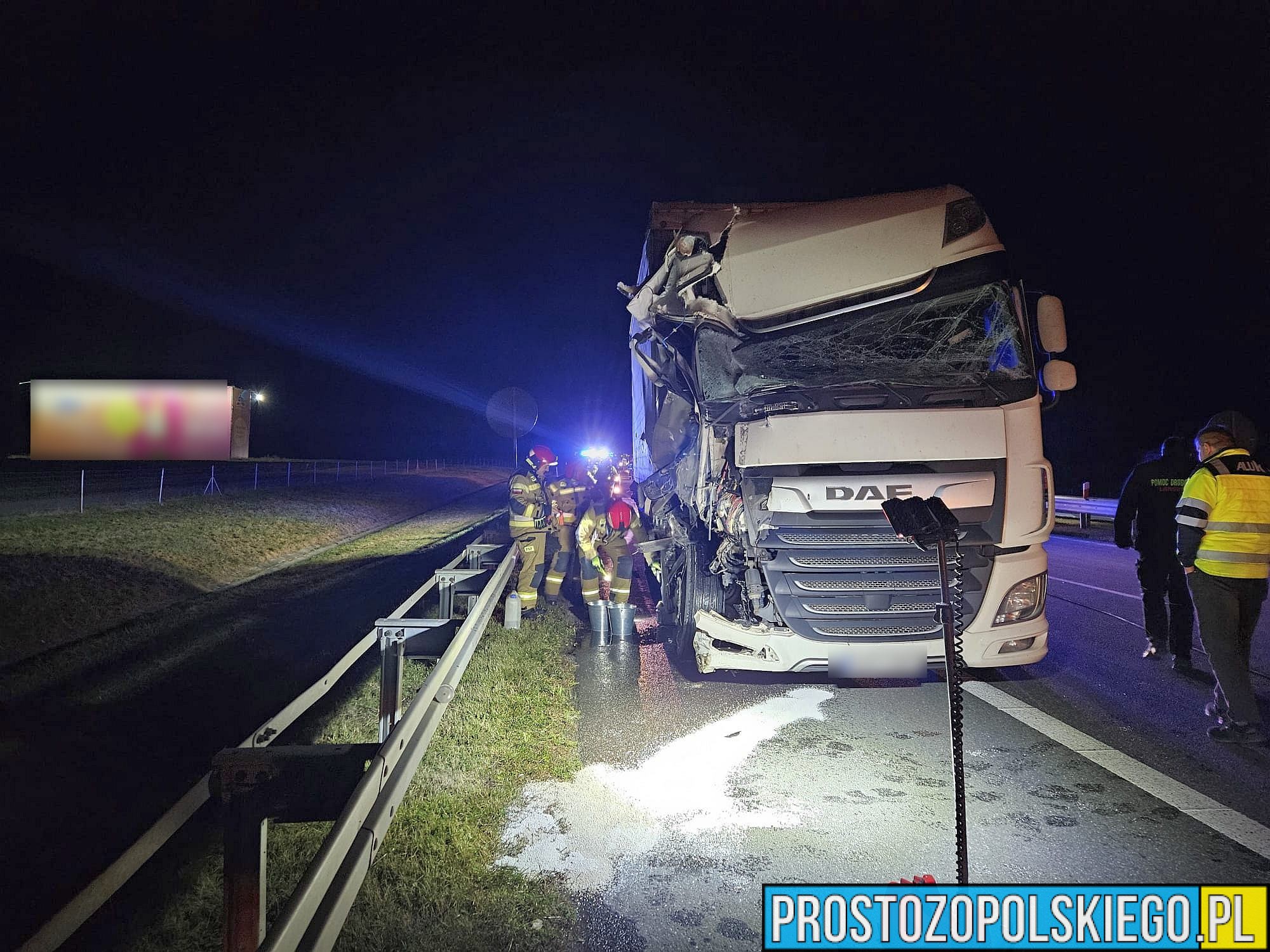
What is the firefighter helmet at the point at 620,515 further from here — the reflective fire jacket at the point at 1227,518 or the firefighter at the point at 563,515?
the reflective fire jacket at the point at 1227,518

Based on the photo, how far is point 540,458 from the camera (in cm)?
888

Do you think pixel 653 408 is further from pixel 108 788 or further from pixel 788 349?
pixel 108 788

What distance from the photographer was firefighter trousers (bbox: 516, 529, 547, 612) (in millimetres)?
8258

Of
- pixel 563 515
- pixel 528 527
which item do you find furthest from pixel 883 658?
pixel 563 515

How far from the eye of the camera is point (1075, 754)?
13.5 ft

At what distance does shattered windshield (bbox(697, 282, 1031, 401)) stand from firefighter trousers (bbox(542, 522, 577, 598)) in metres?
4.29

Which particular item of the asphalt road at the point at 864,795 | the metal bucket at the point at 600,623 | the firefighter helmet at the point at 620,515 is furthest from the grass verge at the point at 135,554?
the asphalt road at the point at 864,795

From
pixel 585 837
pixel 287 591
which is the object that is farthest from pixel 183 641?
pixel 585 837

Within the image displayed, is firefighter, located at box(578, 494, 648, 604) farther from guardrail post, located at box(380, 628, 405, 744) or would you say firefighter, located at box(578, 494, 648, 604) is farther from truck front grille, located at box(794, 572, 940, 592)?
guardrail post, located at box(380, 628, 405, 744)

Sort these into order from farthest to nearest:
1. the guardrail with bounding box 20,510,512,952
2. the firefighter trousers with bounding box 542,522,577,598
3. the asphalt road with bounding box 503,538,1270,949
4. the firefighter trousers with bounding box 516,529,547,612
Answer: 1. the firefighter trousers with bounding box 542,522,577,598
2. the firefighter trousers with bounding box 516,529,547,612
3. the asphalt road with bounding box 503,538,1270,949
4. the guardrail with bounding box 20,510,512,952

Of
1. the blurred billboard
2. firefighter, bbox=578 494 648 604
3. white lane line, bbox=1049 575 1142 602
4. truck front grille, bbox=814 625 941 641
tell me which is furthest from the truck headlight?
the blurred billboard

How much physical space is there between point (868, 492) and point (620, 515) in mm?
3348

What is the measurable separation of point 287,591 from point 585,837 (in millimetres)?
8316

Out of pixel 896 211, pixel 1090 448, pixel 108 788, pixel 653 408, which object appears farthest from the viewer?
pixel 1090 448
